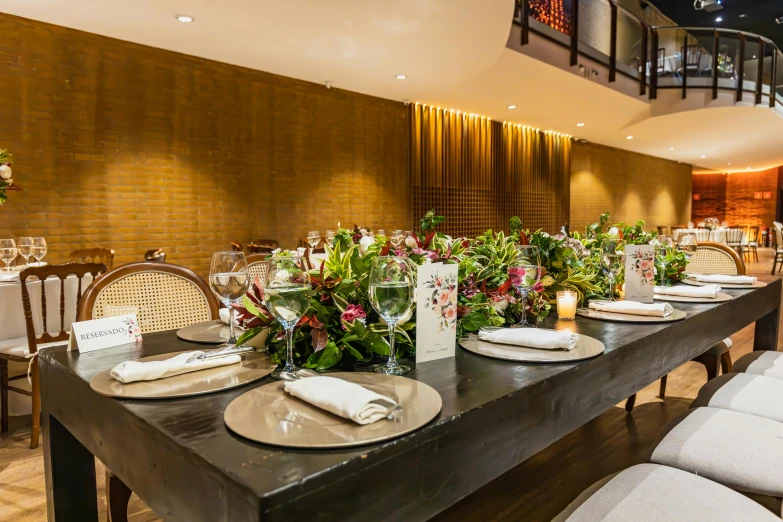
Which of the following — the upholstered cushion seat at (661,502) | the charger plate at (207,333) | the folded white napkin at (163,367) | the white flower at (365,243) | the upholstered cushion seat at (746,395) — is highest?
the white flower at (365,243)

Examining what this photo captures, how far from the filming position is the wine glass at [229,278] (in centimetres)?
117

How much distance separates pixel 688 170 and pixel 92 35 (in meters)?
17.4

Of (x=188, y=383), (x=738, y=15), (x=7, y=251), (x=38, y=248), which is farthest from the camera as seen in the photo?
(x=738, y=15)

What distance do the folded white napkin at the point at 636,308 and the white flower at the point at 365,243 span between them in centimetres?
77

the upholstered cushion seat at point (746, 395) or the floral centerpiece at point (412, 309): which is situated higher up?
the floral centerpiece at point (412, 309)

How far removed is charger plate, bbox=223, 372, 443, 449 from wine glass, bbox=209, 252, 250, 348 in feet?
1.11

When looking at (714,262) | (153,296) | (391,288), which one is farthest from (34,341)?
(714,262)

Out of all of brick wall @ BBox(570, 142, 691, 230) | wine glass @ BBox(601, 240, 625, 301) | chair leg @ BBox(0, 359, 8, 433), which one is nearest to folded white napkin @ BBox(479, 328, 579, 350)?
wine glass @ BBox(601, 240, 625, 301)

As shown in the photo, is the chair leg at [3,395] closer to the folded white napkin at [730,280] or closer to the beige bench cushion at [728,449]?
the beige bench cushion at [728,449]

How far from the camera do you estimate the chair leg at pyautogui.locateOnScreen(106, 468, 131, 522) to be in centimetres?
134

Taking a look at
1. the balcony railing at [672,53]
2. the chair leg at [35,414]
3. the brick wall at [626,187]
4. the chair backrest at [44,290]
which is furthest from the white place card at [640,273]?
the brick wall at [626,187]

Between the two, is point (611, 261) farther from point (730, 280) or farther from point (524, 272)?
point (730, 280)

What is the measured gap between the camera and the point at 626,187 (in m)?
13.9

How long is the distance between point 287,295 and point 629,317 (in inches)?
41.1
